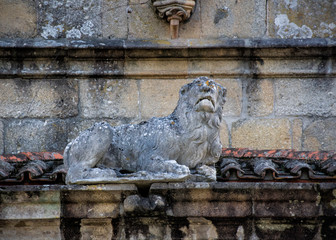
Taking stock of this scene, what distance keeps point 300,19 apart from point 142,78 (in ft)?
5.93

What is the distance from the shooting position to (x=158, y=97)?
854 cm

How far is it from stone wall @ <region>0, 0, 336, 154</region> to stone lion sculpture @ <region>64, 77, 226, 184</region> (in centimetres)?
174

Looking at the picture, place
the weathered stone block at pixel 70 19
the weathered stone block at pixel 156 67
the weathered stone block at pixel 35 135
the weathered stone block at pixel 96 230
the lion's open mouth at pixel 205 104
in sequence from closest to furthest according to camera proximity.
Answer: the weathered stone block at pixel 96 230 < the lion's open mouth at pixel 205 104 < the weathered stone block at pixel 35 135 < the weathered stone block at pixel 156 67 < the weathered stone block at pixel 70 19

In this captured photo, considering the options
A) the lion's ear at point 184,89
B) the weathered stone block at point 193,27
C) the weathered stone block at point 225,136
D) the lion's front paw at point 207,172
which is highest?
the weathered stone block at point 193,27

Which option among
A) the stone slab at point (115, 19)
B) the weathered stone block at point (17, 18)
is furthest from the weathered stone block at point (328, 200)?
the weathered stone block at point (17, 18)

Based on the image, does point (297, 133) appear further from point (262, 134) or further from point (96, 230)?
point (96, 230)

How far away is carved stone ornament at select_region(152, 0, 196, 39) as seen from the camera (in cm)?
858

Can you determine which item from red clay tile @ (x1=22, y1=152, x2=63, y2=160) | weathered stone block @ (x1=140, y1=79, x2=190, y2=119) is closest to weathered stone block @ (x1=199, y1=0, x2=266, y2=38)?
weathered stone block @ (x1=140, y1=79, x2=190, y2=119)

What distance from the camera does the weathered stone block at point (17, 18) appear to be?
875 cm

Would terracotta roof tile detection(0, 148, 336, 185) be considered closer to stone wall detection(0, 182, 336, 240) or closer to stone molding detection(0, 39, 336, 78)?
stone wall detection(0, 182, 336, 240)

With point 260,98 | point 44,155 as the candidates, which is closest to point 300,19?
point 260,98

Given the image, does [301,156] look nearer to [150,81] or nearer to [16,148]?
[150,81]

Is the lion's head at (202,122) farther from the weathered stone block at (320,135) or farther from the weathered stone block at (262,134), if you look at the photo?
the weathered stone block at (320,135)

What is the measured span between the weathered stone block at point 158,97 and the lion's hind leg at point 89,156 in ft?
5.87
